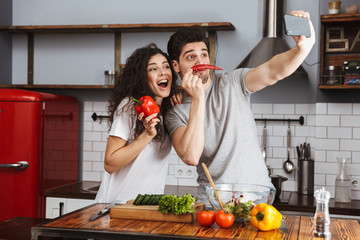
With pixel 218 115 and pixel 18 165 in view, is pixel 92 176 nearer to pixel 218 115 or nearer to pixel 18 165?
pixel 18 165

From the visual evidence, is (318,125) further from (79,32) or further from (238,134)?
(79,32)

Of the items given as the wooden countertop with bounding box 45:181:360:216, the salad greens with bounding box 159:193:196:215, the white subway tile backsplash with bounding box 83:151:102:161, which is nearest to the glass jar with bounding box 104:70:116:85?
the white subway tile backsplash with bounding box 83:151:102:161

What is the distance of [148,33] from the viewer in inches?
171

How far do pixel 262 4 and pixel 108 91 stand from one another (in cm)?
162

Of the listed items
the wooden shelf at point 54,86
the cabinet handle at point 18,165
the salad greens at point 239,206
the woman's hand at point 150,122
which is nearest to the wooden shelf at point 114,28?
the wooden shelf at point 54,86

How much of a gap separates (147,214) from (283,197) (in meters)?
2.02

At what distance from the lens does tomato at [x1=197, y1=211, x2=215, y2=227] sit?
179 cm

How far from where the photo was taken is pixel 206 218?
5.86ft

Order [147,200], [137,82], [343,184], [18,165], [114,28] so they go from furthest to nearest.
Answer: [114,28]
[18,165]
[343,184]
[137,82]
[147,200]

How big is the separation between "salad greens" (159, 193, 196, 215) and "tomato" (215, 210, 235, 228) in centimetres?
14

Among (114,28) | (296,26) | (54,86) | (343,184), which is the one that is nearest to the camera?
(296,26)

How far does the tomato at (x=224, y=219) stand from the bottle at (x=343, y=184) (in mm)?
2074

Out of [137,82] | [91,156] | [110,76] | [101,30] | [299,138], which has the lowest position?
[91,156]

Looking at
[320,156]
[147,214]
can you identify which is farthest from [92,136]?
[147,214]
